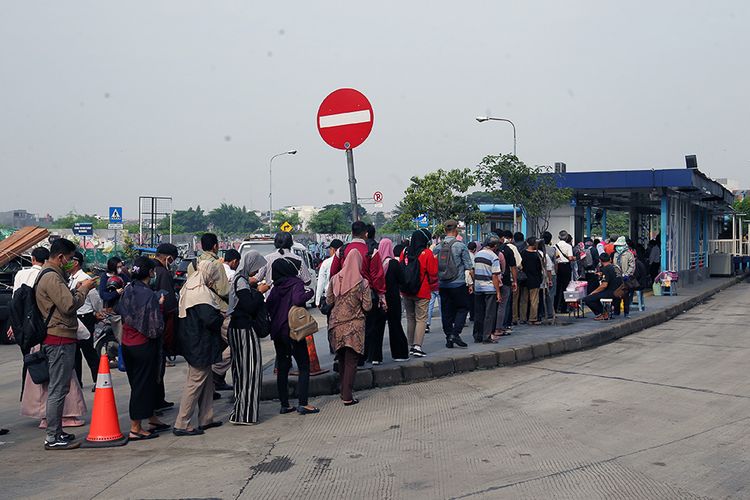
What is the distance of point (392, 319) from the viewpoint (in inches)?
399

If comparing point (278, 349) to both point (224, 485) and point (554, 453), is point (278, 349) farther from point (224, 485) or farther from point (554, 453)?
point (554, 453)

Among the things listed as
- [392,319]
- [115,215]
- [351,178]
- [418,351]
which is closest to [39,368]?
[351,178]

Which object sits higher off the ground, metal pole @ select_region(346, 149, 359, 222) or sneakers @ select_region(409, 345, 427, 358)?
metal pole @ select_region(346, 149, 359, 222)

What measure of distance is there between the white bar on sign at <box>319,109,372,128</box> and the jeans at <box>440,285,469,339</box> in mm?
3973

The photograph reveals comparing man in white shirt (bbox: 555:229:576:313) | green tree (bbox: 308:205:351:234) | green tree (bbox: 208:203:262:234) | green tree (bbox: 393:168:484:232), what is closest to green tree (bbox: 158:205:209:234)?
green tree (bbox: 208:203:262:234)

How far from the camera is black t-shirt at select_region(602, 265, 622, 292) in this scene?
15.8m

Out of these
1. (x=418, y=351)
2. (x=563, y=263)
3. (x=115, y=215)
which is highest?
(x=115, y=215)

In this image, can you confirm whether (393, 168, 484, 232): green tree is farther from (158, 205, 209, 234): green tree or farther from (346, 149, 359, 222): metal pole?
(158, 205, 209, 234): green tree

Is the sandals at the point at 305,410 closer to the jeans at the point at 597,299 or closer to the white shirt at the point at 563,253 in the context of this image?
the jeans at the point at 597,299

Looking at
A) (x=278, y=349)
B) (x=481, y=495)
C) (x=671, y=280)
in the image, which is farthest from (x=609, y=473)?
(x=671, y=280)

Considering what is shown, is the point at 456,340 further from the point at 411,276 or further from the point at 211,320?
the point at 211,320

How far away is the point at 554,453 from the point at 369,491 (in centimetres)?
173

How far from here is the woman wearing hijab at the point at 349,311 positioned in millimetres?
8375

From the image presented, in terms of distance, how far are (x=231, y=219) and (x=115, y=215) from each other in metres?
91.3
